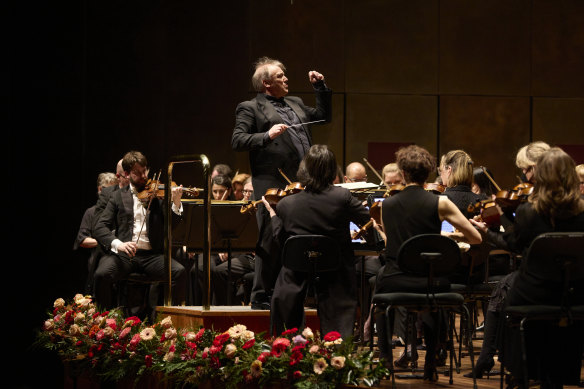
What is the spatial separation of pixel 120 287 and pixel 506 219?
138 inches

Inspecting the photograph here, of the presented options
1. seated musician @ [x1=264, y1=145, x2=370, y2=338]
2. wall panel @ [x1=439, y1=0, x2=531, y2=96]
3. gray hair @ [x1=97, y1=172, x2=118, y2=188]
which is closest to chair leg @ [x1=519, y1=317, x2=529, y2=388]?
seated musician @ [x1=264, y1=145, x2=370, y2=338]

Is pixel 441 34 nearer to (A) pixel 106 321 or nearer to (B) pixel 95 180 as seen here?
(B) pixel 95 180

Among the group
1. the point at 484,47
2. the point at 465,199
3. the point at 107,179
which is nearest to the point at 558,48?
the point at 484,47

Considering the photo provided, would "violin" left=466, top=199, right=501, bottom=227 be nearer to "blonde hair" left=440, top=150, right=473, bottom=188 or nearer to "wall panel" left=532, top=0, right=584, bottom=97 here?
"blonde hair" left=440, top=150, right=473, bottom=188

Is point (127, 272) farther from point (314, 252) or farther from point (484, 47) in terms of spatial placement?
point (484, 47)

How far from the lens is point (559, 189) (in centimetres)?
364

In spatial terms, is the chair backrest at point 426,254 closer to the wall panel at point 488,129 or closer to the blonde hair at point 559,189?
the blonde hair at point 559,189

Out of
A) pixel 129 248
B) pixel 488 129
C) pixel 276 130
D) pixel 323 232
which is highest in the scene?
pixel 488 129

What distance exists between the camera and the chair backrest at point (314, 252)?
437 cm

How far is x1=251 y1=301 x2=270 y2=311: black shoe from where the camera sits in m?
4.96

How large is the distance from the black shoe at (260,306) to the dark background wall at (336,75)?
2.37m

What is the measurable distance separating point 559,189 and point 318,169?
4.63 ft

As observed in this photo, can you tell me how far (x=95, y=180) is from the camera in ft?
27.0

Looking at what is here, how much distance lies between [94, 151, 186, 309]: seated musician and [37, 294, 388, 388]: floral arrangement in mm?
944
